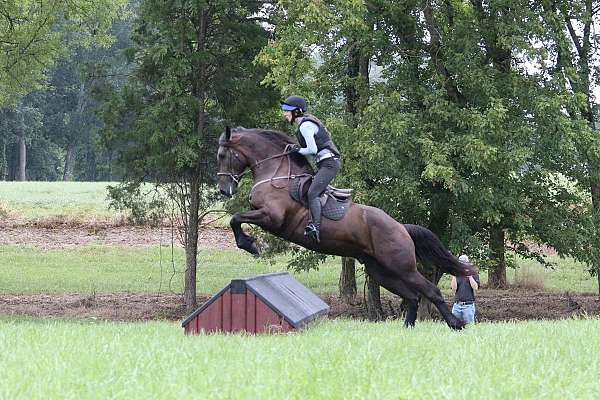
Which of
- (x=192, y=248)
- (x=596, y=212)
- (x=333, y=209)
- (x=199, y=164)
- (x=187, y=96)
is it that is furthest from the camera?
(x=192, y=248)

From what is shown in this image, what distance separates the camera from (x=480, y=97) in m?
22.1

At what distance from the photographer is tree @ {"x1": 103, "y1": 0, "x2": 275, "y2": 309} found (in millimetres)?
24484

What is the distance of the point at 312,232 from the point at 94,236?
34.2 m

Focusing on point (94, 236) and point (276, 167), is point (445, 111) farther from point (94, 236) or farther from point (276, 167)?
point (94, 236)

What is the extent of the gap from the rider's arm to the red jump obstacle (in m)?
1.97

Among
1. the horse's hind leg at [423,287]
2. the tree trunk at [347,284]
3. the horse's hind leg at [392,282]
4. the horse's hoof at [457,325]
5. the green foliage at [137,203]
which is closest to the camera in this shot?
the horse's hoof at [457,325]

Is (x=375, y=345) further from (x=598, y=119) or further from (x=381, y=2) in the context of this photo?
(x=598, y=119)

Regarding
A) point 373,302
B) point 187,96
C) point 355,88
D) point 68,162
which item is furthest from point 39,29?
point 68,162

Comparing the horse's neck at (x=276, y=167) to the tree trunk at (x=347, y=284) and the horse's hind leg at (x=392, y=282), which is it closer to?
the horse's hind leg at (x=392, y=282)

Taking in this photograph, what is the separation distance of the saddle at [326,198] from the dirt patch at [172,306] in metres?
12.7

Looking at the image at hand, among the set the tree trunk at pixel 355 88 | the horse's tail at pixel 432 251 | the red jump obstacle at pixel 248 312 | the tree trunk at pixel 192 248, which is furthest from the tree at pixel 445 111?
the red jump obstacle at pixel 248 312

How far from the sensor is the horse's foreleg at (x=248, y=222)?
11594 millimetres

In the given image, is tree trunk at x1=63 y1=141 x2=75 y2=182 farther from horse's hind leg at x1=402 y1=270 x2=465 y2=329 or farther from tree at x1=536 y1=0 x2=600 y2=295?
horse's hind leg at x1=402 y1=270 x2=465 y2=329

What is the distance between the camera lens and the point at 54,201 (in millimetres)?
54594
